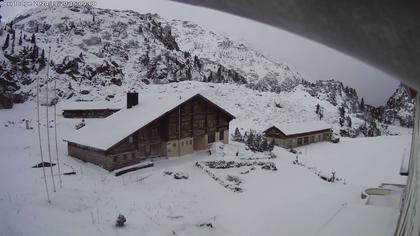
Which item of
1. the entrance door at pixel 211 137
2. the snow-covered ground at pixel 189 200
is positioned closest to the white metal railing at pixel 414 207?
the snow-covered ground at pixel 189 200

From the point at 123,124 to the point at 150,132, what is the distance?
248 centimetres

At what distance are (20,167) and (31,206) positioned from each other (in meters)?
8.60

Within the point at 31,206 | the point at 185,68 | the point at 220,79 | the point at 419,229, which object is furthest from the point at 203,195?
the point at 220,79

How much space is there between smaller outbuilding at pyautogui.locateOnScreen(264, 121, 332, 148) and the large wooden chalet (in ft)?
56.7

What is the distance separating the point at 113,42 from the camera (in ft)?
367

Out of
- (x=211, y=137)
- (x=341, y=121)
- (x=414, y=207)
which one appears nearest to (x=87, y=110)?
(x=211, y=137)

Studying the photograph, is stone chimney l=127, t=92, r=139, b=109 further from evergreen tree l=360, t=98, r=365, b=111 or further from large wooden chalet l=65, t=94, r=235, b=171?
evergreen tree l=360, t=98, r=365, b=111

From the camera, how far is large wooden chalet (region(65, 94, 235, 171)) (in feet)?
88.2

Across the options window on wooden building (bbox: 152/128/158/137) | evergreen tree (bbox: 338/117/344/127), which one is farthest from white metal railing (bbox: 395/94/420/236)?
evergreen tree (bbox: 338/117/344/127)

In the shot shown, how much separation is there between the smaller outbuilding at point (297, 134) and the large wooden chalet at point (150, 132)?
1729 cm

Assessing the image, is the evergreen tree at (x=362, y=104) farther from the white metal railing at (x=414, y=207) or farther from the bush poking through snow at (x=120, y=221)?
the white metal railing at (x=414, y=207)

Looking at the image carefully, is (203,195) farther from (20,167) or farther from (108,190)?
(20,167)

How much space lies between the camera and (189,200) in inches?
824

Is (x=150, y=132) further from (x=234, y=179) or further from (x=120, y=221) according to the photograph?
(x=120, y=221)
